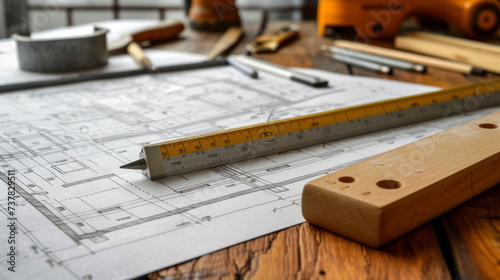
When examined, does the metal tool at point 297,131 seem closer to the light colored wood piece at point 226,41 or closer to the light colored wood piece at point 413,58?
the light colored wood piece at point 413,58

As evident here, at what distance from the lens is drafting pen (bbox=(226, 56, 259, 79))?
126 cm

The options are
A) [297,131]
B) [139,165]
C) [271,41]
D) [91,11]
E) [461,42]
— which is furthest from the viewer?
[91,11]

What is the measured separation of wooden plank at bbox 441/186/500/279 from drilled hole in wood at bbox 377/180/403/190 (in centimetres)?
7

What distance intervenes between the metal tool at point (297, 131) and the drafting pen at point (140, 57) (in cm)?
62

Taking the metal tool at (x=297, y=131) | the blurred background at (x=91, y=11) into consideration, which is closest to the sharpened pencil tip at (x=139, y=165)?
the metal tool at (x=297, y=131)

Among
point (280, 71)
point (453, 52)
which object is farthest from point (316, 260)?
point (453, 52)

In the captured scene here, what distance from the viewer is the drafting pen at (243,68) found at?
4.15 ft

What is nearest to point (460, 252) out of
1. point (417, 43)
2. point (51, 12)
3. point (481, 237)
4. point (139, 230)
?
point (481, 237)

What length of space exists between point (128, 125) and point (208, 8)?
1051mm

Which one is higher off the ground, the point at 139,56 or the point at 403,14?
the point at 403,14

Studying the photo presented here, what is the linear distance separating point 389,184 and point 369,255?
8 cm

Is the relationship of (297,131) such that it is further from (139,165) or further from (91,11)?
(91,11)

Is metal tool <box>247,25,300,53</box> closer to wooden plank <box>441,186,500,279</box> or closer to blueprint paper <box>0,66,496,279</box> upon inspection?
blueprint paper <box>0,66,496,279</box>

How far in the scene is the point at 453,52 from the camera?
1389mm
